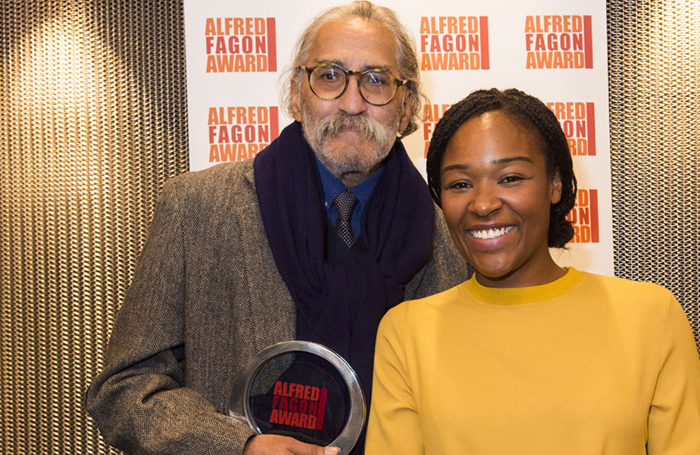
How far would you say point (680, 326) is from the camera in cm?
148

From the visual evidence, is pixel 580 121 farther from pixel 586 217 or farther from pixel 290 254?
pixel 290 254

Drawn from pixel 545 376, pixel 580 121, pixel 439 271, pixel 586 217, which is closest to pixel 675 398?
pixel 545 376

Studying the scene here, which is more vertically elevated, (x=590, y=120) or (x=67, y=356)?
(x=590, y=120)

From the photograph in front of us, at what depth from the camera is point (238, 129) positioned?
2713 millimetres

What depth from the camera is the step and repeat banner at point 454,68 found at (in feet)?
8.87

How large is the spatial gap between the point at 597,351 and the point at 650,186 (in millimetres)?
1558

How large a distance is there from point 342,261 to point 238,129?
0.98 m

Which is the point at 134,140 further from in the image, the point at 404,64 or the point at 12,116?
the point at 404,64

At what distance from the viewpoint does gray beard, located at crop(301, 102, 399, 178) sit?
6.56 ft

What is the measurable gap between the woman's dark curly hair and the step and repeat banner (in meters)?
1.04

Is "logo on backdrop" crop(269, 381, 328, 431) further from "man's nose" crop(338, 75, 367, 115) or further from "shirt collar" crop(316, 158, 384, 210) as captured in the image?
"man's nose" crop(338, 75, 367, 115)

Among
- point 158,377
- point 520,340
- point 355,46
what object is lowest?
point 158,377

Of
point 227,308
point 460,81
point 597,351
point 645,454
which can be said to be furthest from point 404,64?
point 645,454

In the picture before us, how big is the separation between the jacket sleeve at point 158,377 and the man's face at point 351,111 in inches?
17.8
